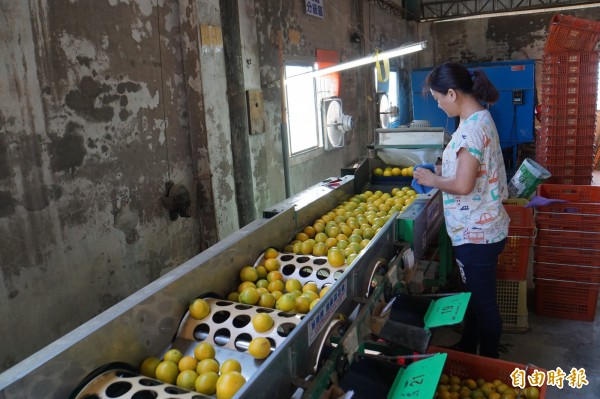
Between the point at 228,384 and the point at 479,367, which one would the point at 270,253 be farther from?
→ the point at 479,367

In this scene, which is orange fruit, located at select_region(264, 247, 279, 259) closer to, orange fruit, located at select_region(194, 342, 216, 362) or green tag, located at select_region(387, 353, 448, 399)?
orange fruit, located at select_region(194, 342, 216, 362)

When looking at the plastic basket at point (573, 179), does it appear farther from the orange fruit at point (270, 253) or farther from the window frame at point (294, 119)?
the orange fruit at point (270, 253)

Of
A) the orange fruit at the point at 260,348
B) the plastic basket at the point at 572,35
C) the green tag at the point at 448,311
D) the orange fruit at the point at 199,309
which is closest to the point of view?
the orange fruit at the point at 260,348

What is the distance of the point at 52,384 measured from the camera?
1.28 m

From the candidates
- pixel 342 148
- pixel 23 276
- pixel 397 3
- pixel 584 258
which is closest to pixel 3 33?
pixel 23 276

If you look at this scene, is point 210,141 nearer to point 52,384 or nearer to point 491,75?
point 52,384

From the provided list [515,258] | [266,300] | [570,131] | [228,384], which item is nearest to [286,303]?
[266,300]

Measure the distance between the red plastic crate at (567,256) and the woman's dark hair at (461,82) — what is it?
1.73 m

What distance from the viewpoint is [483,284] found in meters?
2.50

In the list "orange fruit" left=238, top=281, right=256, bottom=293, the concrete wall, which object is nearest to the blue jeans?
"orange fruit" left=238, top=281, right=256, bottom=293

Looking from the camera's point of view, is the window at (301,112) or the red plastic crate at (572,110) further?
the window at (301,112)

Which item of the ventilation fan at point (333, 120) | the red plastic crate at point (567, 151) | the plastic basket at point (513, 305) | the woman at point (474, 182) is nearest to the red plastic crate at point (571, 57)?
the red plastic crate at point (567, 151)

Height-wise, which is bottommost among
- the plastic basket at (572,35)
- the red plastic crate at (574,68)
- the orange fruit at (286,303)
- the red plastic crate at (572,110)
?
the orange fruit at (286,303)

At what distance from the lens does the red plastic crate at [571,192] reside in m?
3.81
